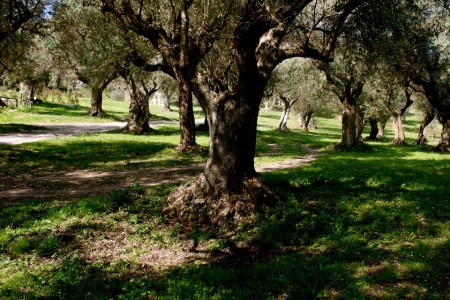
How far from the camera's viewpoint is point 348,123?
3462 cm

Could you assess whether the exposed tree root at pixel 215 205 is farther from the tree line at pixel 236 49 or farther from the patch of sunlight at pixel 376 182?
the patch of sunlight at pixel 376 182

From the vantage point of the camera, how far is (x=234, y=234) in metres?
10.5

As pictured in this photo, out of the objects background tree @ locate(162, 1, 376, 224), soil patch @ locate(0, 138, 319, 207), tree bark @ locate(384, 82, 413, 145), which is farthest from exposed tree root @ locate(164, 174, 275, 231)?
tree bark @ locate(384, 82, 413, 145)

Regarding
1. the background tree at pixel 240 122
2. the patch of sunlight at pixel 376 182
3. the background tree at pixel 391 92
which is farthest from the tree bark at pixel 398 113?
the background tree at pixel 240 122

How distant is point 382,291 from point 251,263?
2999 millimetres

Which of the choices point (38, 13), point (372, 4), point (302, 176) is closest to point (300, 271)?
point (302, 176)

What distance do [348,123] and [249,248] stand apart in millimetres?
27681

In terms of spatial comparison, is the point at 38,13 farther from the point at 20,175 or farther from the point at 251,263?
the point at 251,263

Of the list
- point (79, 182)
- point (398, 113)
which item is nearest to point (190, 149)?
point (79, 182)

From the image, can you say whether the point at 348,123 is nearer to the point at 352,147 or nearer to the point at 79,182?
the point at 352,147

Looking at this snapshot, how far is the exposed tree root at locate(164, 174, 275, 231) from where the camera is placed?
36.5 ft

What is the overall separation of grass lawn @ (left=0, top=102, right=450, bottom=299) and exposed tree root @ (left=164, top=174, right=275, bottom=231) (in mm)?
380

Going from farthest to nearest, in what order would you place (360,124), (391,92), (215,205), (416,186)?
(360,124) → (391,92) → (416,186) → (215,205)

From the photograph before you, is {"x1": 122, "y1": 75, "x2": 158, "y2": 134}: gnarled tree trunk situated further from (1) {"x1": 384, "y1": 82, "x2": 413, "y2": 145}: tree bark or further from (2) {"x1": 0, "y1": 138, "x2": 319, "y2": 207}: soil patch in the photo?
(1) {"x1": 384, "y1": 82, "x2": 413, "y2": 145}: tree bark
